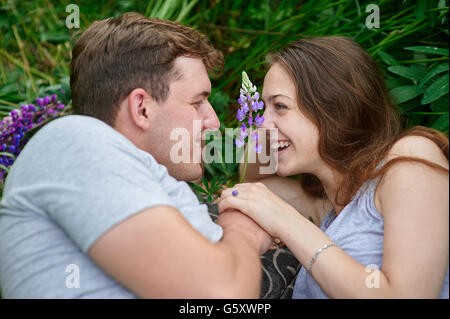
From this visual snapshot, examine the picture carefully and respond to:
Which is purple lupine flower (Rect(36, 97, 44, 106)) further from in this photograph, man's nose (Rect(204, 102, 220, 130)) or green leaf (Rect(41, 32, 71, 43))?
green leaf (Rect(41, 32, 71, 43))

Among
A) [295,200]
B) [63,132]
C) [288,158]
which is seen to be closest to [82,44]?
[63,132]

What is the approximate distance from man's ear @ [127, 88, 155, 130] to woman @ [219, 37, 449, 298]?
0.42 meters

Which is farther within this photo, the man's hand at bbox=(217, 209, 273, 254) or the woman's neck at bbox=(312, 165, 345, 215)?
the woman's neck at bbox=(312, 165, 345, 215)

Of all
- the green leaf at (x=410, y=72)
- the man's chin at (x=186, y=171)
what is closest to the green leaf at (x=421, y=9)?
the green leaf at (x=410, y=72)

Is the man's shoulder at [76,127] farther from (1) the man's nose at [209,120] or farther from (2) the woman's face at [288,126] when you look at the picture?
(2) the woman's face at [288,126]

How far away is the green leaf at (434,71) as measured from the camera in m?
1.79

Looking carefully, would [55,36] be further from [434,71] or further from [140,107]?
[434,71]

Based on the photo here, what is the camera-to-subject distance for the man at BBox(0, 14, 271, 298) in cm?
108

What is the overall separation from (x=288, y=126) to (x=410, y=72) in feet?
2.27

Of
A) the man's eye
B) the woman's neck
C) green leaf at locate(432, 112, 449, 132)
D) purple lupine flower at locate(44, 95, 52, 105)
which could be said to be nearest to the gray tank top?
the woman's neck

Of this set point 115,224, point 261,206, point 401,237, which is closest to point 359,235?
point 401,237

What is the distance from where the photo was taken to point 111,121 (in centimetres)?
158

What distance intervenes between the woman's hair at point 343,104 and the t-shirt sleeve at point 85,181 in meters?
0.86

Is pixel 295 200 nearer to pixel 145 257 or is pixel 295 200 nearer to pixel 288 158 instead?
pixel 288 158
